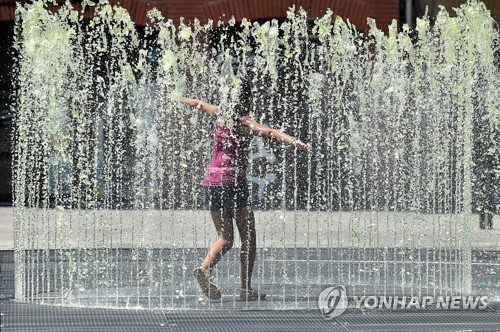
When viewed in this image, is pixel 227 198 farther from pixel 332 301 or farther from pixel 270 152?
pixel 270 152

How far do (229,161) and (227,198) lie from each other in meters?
0.24

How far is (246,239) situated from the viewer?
7348 millimetres

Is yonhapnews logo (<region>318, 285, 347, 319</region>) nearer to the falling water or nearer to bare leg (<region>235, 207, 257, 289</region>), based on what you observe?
the falling water

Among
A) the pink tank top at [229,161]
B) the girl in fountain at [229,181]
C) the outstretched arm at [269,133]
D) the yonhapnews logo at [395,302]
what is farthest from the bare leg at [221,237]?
the yonhapnews logo at [395,302]

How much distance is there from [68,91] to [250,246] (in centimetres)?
192

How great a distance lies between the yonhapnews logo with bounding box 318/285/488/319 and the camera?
23.7ft

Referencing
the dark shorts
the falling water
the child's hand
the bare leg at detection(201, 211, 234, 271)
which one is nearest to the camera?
the child's hand

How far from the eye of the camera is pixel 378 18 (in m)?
17.8

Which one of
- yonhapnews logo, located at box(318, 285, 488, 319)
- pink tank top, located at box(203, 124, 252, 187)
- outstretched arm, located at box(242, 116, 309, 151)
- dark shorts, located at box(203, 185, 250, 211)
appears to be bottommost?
yonhapnews logo, located at box(318, 285, 488, 319)

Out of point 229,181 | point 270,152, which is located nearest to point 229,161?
point 229,181

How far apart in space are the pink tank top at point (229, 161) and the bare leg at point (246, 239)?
8.1 inches

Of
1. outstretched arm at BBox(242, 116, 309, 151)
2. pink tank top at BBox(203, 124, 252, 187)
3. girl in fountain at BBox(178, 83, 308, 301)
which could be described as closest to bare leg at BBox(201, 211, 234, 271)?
girl in fountain at BBox(178, 83, 308, 301)

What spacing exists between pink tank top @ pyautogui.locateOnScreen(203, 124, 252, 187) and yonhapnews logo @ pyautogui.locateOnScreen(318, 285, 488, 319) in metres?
0.99

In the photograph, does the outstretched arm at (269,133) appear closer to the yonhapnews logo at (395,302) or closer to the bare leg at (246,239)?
the bare leg at (246,239)
